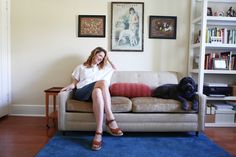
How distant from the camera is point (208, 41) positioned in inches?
127

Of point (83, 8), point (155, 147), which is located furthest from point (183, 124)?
point (83, 8)

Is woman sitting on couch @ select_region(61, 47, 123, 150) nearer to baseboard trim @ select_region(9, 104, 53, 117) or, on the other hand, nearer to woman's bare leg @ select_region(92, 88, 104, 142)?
woman's bare leg @ select_region(92, 88, 104, 142)

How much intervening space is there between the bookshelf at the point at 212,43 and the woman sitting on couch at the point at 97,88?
1.27m

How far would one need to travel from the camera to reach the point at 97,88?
8.47ft

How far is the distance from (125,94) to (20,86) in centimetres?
172

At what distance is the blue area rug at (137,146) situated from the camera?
2.18 meters

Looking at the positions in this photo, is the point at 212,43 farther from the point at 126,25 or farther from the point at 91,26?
the point at 91,26

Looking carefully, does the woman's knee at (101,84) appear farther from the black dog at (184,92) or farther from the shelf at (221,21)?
the shelf at (221,21)

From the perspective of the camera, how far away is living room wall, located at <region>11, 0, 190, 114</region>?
3498mm

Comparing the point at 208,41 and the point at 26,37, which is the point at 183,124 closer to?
the point at 208,41

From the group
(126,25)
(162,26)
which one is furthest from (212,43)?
(126,25)

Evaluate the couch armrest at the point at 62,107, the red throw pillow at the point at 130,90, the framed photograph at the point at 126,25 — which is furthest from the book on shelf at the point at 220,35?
the couch armrest at the point at 62,107

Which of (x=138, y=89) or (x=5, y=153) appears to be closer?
(x=5, y=153)

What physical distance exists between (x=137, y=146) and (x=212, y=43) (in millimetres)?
1804
